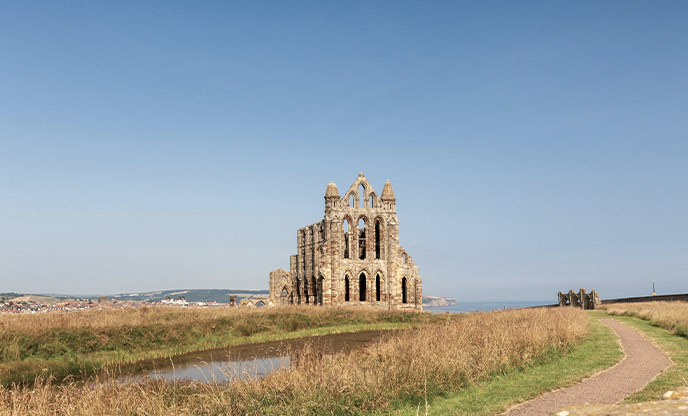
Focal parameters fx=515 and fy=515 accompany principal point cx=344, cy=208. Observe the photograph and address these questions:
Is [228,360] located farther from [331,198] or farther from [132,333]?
[331,198]

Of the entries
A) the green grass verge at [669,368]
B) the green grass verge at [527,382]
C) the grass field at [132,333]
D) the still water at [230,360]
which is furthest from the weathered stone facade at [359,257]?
the green grass verge at [527,382]

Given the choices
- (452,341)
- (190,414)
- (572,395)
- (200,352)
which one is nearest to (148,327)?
(200,352)

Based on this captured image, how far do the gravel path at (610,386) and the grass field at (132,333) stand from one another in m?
14.0

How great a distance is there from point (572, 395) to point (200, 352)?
1859 centimetres

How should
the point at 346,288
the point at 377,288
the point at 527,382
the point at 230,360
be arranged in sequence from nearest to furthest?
1. the point at 527,382
2. the point at 230,360
3. the point at 346,288
4. the point at 377,288

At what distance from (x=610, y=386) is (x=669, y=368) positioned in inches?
126

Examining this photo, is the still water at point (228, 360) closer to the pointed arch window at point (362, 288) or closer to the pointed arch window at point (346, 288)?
the pointed arch window at point (346, 288)

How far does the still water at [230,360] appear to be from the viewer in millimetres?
17436

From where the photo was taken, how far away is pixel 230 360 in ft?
66.6

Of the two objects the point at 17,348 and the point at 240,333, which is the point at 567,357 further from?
the point at 17,348

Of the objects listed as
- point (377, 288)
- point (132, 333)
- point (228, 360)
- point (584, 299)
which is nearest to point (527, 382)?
point (228, 360)

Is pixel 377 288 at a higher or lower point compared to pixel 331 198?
lower

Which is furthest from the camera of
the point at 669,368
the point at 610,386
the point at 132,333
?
the point at 132,333

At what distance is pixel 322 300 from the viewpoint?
5212 centimetres
